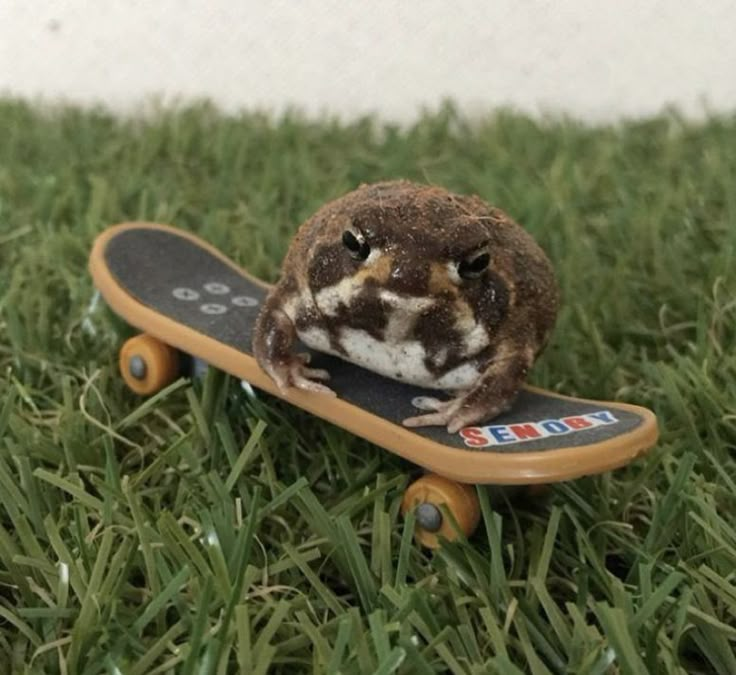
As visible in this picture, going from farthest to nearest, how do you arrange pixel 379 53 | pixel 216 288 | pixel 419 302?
1. pixel 379 53
2. pixel 216 288
3. pixel 419 302

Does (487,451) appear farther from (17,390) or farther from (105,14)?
(105,14)

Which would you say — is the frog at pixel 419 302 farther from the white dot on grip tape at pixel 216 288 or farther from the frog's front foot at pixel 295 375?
the white dot on grip tape at pixel 216 288

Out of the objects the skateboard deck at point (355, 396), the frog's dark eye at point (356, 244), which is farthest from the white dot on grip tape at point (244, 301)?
the frog's dark eye at point (356, 244)

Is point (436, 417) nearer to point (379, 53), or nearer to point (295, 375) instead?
point (295, 375)

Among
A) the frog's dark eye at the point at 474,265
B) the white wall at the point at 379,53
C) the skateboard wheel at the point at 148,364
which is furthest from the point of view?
the white wall at the point at 379,53

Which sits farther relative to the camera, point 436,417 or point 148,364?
point 148,364

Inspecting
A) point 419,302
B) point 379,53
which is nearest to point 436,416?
point 419,302

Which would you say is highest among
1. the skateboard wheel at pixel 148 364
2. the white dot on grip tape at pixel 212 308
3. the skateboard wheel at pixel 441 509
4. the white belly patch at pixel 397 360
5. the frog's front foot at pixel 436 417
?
the white belly patch at pixel 397 360
